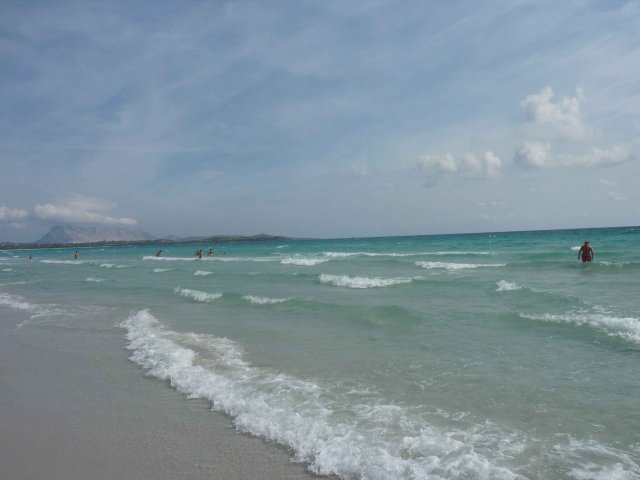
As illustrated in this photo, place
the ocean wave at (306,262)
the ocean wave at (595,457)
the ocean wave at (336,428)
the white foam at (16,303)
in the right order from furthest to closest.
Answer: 1. the ocean wave at (306,262)
2. the white foam at (16,303)
3. the ocean wave at (336,428)
4. the ocean wave at (595,457)

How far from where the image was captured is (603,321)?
1054cm

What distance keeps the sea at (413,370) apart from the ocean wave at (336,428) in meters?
0.02

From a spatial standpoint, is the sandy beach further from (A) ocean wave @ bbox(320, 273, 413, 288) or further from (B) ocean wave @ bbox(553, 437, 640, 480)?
(A) ocean wave @ bbox(320, 273, 413, 288)

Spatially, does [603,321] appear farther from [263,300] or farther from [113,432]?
[263,300]

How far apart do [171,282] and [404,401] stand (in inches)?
860

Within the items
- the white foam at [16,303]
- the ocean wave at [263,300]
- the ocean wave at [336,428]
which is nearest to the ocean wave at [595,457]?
the ocean wave at [336,428]

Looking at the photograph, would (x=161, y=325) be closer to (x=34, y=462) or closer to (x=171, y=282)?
(x=34, y=462)

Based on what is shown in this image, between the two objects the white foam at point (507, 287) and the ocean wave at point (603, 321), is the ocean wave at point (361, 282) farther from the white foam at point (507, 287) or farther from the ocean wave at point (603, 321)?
the ocean wave at point (603, 321)

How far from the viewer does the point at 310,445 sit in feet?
16.8

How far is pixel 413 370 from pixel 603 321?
5636mm

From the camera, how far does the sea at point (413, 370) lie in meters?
4.94

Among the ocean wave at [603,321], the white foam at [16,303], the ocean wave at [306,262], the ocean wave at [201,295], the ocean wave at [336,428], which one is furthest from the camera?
the ocean wave at [306,262]

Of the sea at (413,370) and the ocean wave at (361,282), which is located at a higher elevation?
the ocean wave at (361,282)

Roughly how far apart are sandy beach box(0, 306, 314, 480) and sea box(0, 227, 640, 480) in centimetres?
35
